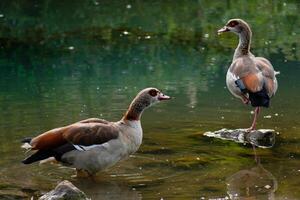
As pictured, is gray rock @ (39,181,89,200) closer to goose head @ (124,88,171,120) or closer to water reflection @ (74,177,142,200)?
water reflection @ (74,177,142,200)

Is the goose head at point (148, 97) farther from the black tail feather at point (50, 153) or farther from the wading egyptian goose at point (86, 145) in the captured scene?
the black tail feather at point (50, 153)

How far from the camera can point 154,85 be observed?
14.5 metres

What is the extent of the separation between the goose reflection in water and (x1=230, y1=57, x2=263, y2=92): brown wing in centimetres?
136

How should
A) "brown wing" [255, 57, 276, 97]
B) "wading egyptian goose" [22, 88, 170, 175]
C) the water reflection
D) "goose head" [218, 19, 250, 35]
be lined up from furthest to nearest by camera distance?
"goose head" [218, 19, 250, 35], "brown wing" [255, 57, 276, 97], "wading egyptian goose" [22, 88, 170, 175], the water reflection

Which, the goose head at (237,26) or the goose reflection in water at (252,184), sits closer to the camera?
the goose reflection in water at (252,184)

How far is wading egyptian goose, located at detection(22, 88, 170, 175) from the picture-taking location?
8805 millimetres

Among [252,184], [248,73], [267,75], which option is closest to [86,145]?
[252,184]

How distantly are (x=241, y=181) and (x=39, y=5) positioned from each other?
17212 mm

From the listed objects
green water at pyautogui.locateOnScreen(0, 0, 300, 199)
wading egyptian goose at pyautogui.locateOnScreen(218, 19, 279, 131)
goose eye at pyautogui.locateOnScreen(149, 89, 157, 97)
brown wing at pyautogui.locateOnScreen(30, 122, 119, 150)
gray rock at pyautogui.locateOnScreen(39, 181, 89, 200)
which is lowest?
green water at pyautogui.locateOnScreen(0, 0, 300, 199)

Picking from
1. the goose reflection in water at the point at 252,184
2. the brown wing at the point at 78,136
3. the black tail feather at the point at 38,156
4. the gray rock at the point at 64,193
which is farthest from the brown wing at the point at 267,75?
the gray rock at the point at 64,193

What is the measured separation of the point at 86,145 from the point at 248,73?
9.18 feet

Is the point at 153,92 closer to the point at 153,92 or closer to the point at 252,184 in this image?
the point at 153,92

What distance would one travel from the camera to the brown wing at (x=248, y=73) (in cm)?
1044

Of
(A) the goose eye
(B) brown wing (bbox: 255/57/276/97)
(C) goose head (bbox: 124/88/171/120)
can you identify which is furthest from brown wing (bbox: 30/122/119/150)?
(B) brown wing (bbox: 255/57/276/97)
